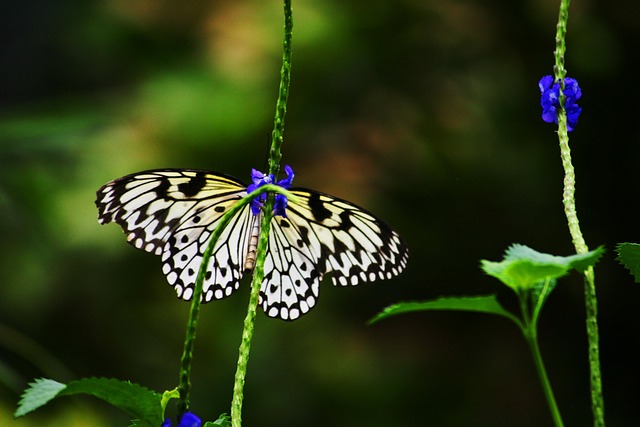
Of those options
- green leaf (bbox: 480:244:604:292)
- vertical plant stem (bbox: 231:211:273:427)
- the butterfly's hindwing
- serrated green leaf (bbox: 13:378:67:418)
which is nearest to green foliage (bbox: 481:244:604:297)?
green leaf (bbox: 480:244:604:292)

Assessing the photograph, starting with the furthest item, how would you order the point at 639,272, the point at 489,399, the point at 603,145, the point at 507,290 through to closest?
1. the point at 489,399
2. the point at 507,290
3. the point at 603,145
4. the point at 639,272

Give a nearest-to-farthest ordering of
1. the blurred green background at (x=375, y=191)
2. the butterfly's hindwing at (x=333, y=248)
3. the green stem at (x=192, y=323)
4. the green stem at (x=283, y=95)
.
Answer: the green stem at (x=192, y=323) < the green stem at (x=283, y=95) < the butterfly's hindwing at (x=333, y=248) < the blurred green background at (x=375, y=191)

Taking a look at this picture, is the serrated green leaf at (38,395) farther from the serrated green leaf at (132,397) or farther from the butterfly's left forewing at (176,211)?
the butterfly's left forewing at (176,211)

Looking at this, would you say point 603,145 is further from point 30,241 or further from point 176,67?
point 30,241

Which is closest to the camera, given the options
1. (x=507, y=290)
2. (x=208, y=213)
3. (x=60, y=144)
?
(x=208, y=213)

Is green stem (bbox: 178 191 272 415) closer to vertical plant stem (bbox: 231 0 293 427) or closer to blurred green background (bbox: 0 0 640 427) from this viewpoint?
vertical plant stem (bbox: 231 0 293 427)

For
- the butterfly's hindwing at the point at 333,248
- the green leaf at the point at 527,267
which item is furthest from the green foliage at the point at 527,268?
the butterfly's hindwing at the point at 333,248

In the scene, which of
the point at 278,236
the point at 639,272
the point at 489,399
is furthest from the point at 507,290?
the point at 639,272

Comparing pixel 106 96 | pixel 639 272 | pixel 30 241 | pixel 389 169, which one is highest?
pixel 106 96
